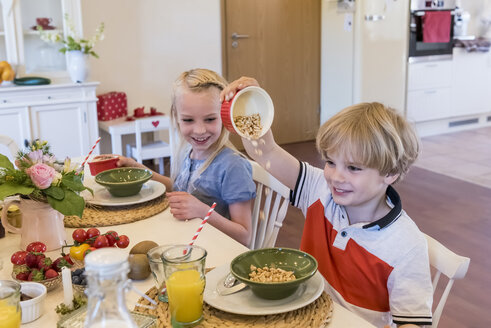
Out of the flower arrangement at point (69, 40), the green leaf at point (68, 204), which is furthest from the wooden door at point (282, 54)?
the green leaf at point (68, 204)

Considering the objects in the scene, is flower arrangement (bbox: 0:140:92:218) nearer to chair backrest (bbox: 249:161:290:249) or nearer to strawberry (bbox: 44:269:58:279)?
strawberry (bbox: 44:269:58:279)

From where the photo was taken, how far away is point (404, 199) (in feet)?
13.7

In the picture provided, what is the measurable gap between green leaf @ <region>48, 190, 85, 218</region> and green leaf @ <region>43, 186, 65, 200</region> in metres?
0.01

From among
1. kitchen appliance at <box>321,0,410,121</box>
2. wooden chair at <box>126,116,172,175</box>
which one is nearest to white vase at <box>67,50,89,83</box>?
wooden chair at <box>126,116,172,175</box>

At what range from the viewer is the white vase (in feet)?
13.4

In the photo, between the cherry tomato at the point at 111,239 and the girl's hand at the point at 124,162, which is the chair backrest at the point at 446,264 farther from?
the girl's hand at the point at 124,162

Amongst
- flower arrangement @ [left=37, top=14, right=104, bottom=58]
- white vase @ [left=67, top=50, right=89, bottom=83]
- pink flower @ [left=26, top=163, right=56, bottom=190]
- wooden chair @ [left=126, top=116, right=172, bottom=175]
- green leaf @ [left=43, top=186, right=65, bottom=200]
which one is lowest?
wooden chair @ [left=126, top=116, right=172, bottom=175]

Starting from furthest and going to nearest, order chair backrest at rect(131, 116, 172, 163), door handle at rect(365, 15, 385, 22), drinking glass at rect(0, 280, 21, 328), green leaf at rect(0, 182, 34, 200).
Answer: door handle at rect(365, 15, 385, 22), chair backrest at rect(131, 116, 172, 163), green leaf at rect(0, 182, 34, 200), drinking glass at rect(0, 280, 21, 328)

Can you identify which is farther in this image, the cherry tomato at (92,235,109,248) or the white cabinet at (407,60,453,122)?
the white cabinet at (407,60,453,122)

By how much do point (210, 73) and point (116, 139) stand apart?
259 cm

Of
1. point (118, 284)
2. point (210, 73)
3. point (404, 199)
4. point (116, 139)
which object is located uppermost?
point (210, 73)


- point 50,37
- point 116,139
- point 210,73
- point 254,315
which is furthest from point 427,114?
point 254,315

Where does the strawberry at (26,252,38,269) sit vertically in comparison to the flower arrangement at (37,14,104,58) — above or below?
below

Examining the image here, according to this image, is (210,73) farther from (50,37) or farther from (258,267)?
(50,37)
